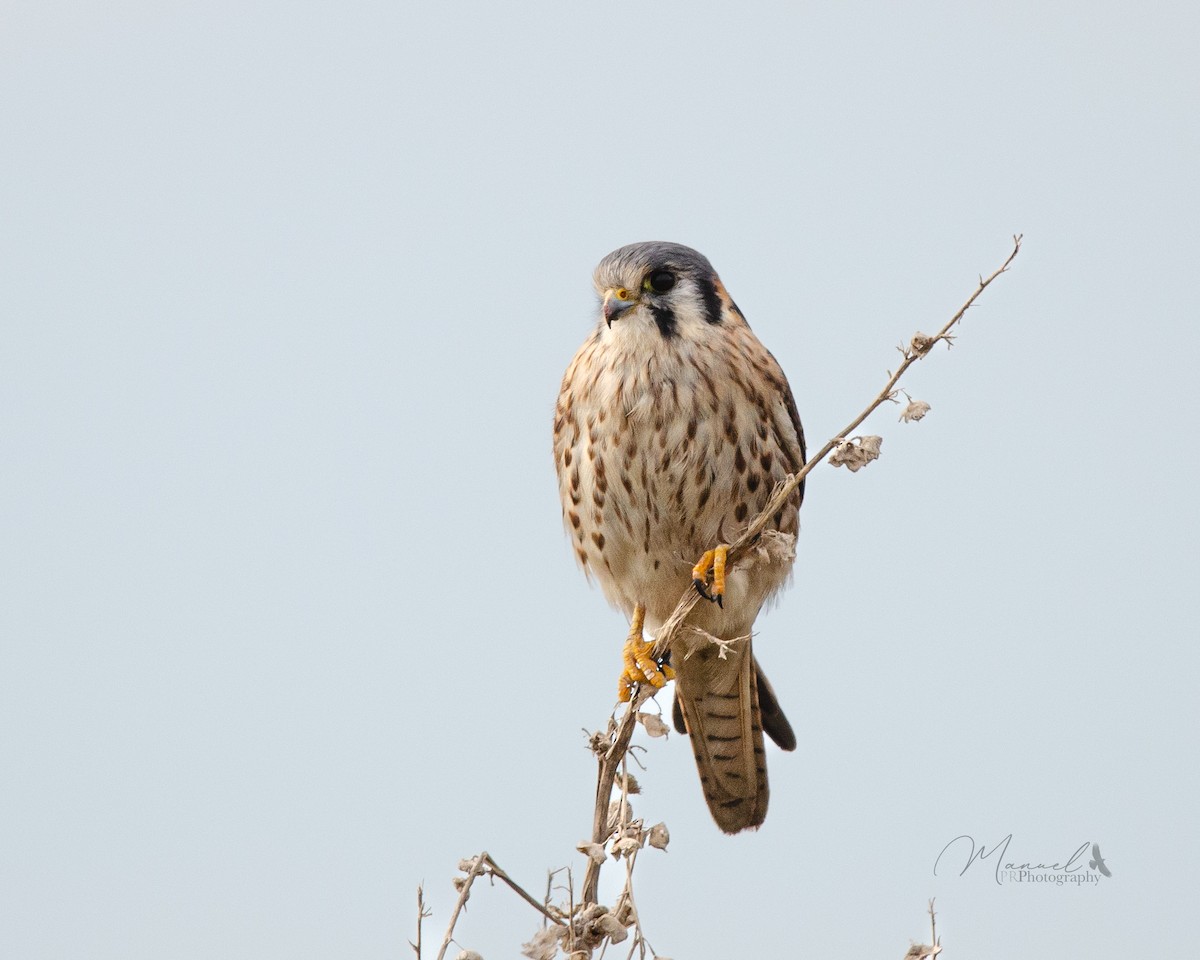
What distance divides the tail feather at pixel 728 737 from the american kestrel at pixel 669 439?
0.27m

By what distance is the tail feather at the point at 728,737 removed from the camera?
3393mm

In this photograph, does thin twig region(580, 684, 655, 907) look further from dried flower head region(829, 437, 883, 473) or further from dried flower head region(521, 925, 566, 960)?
dried flower head region(829, 437, 883, 473)

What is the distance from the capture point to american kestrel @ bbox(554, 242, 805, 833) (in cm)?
287

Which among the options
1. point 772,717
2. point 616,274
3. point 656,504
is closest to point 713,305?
point 616,274

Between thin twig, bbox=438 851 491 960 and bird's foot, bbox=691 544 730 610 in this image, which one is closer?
thin twig, bbox=438 851 491 960

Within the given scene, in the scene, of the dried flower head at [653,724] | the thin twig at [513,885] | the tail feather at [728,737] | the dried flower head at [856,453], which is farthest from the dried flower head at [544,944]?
the tail feather at [728,737]

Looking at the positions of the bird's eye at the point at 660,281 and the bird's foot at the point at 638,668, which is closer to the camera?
the bird's foot at the point at 638,668

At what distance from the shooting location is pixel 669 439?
9.43 feet

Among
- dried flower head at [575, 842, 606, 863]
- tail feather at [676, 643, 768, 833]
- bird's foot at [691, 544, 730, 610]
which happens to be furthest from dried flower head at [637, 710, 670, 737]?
tail feather at [676, 643, 768, 833]

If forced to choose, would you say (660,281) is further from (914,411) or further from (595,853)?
(595,853)

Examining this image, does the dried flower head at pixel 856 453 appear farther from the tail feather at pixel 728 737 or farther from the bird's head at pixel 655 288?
the tail feather at pixel 728 737

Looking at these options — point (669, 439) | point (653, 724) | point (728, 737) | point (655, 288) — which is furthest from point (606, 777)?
point (728, 737)

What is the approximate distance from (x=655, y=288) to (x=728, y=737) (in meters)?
1.14

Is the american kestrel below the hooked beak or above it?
below
